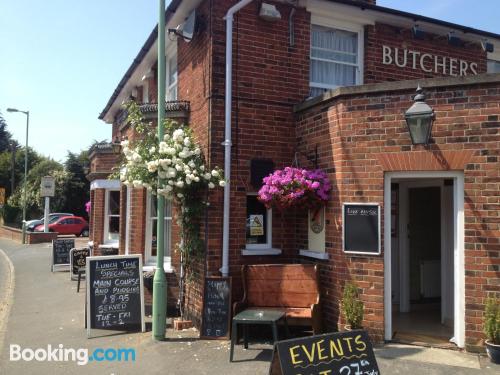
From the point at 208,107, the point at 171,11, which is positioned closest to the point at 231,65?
the point at 208,107

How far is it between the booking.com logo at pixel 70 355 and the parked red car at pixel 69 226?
25.1 metres

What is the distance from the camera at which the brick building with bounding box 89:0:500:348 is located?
5.90 metres

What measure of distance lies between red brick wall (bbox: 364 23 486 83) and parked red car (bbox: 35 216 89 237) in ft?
86.9

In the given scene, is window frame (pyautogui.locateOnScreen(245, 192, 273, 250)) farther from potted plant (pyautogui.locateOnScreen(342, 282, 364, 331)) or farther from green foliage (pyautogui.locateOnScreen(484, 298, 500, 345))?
green foliage (pyautogui.locateOnScreen(484, 298, 500, 345))

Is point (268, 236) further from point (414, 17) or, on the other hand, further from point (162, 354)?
point (414, 17)

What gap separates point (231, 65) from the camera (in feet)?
24.0

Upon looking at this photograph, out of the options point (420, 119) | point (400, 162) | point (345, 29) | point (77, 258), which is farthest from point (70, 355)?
point (77, 258)

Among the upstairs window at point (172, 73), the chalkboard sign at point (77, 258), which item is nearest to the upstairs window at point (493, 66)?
the upstairs window at point (172, 73)

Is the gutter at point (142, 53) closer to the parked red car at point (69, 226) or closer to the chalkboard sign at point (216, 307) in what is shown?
the chalkboard sign at point (216, 307)

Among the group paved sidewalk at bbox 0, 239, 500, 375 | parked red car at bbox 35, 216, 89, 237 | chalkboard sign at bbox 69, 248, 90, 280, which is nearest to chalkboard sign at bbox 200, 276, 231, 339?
paved sidewalk at bbox 0, 239, 500, 375

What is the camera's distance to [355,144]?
648cm

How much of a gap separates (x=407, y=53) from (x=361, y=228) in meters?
4.21

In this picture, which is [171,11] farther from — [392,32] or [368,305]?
[368,305]

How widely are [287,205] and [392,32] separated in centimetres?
424
